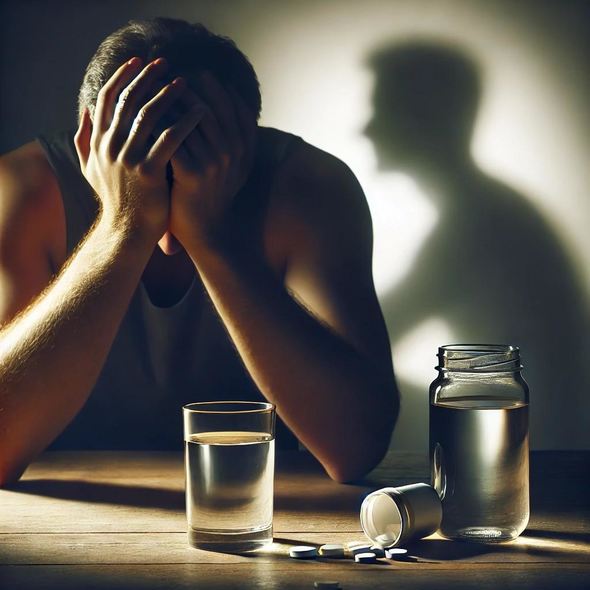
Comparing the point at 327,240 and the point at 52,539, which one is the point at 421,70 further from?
the point at 52,539

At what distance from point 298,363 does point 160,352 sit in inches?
13.7

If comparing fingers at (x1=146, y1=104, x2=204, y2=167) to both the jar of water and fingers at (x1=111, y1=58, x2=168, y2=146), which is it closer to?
fingers at (x1=111, y1=58, x2=168, y2=146)

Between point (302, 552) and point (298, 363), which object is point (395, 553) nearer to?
point (302, 552)

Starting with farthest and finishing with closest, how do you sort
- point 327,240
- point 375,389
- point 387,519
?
point 327,240 → point 375,389 → point 387,519

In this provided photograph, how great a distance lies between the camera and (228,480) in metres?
0.67

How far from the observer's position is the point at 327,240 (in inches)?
50.3

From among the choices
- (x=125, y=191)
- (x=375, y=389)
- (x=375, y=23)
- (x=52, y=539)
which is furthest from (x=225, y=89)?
(x=375, y=23)

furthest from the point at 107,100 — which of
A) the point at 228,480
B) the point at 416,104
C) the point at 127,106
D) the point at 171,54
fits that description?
the point at 416,104

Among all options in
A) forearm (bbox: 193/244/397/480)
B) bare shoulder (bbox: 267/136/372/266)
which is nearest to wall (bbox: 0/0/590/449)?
bare shoulder (bbox: 267/136/372/266)

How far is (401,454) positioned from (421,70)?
1309 mm

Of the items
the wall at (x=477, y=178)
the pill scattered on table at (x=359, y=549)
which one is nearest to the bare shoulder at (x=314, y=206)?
the pill scattered on table at (x=359, y=549)

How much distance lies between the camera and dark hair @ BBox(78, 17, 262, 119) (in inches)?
50.6

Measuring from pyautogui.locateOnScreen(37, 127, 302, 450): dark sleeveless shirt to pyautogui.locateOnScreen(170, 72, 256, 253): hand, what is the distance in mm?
125

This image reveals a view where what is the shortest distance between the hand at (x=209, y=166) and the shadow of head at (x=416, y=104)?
963mm
